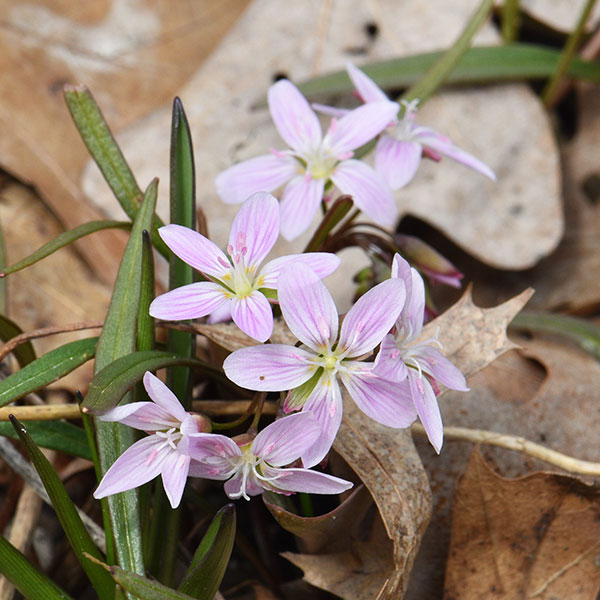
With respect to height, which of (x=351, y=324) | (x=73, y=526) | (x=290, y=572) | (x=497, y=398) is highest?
(x=351, y=324)

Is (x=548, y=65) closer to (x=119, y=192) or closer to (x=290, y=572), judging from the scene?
(x=119, y=192)

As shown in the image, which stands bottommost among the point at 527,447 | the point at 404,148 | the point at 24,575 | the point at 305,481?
the point at 527,447

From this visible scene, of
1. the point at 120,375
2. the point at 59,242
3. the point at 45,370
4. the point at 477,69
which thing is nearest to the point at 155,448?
the point at 120,375

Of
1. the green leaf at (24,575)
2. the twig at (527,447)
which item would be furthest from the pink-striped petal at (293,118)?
the green leaf at (24,575)

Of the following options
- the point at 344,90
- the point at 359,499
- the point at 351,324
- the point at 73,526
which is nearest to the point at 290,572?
the point at 359,499

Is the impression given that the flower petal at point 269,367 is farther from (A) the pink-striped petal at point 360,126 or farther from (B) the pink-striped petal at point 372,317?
(A) the pink-striped petal at point 360,126

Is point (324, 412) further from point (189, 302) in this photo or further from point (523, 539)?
point (523, 539)

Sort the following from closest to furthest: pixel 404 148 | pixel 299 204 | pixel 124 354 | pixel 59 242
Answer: pixel 124 354, pixel 59 242, pixel 299 204, pixel 404 148
